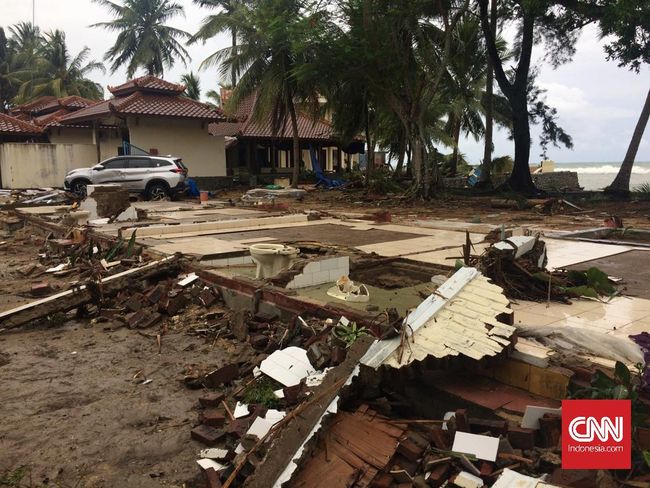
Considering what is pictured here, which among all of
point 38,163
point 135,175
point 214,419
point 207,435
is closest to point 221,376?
point 214,419

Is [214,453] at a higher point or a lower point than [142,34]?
lower

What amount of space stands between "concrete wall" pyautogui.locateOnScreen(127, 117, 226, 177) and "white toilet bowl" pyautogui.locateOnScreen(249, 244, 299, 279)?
65.8 ft

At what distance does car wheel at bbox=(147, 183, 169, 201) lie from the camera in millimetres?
20578

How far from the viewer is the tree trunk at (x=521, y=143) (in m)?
21.8

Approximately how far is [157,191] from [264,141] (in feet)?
39.0

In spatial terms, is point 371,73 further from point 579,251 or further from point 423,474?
point 423,474

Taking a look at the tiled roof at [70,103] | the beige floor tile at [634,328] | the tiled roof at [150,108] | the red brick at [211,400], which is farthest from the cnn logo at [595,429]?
the tiled roof at [70,103]

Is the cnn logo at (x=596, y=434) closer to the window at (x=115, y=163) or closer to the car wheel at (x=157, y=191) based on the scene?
the car wheel at (x=157, y=191)

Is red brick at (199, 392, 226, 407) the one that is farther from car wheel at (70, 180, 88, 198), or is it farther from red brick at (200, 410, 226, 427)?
car wheel at (70, 180, 88, 198)

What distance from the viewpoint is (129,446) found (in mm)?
3336

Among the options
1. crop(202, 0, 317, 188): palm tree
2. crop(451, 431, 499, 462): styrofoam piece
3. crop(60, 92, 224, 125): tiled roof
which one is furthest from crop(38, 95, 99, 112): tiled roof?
crop(451, 431, 499, 462): styrofoam piece

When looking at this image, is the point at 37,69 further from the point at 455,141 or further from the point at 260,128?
the point at 455,141

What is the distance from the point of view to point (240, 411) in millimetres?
3637

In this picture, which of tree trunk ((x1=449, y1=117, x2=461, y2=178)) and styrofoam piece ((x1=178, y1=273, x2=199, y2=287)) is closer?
styrofoam piece ((x1=178, y1=273, x2=199, y2=287))
